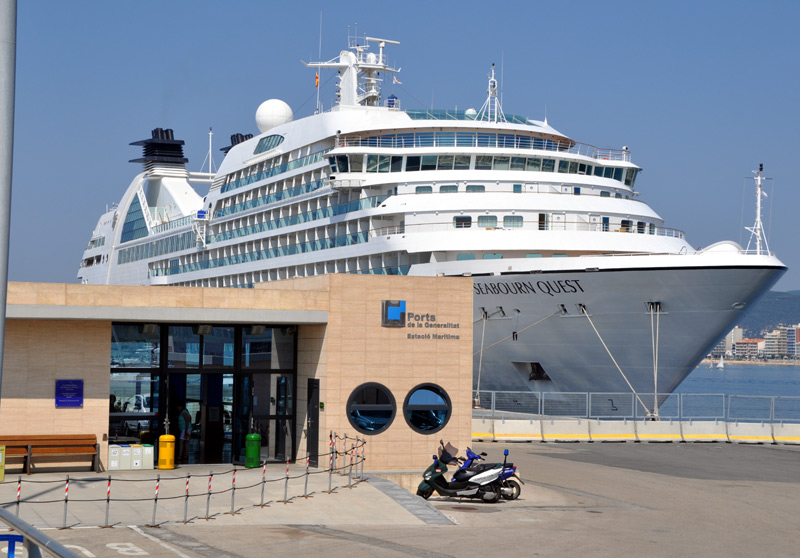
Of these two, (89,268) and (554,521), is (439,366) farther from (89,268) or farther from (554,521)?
(89,268)

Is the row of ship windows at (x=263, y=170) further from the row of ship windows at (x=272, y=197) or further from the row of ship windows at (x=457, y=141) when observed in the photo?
the row of ship windows at (x=457, y=141)

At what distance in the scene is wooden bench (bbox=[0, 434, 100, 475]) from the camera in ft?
58.1

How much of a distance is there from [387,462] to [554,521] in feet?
16.6

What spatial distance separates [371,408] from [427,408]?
1.15 m

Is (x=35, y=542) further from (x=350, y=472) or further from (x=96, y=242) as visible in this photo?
(x=96, y=242)

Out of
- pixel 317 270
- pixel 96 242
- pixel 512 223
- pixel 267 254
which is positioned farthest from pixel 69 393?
pixel 96 242

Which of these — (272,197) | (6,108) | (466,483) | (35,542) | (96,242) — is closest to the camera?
(35,542)

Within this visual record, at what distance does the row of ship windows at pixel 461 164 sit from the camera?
39.8 m

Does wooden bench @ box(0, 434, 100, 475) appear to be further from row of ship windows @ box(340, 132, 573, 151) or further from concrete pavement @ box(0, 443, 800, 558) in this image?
row of ship windows @ box(340, 132, 573, 151)

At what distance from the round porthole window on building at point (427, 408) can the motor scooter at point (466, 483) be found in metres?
2.06

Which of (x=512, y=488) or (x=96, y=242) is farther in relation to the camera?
(x=96, y=242)

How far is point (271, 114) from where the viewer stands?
5684cm

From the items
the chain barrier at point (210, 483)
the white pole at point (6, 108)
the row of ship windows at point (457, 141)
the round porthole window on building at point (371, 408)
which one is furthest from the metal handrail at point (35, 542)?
the row of ship windows at point (457, 141)

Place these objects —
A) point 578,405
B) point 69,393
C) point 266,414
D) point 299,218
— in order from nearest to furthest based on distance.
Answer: point 69,393, point 266,414, point 578,405, point 299,218
